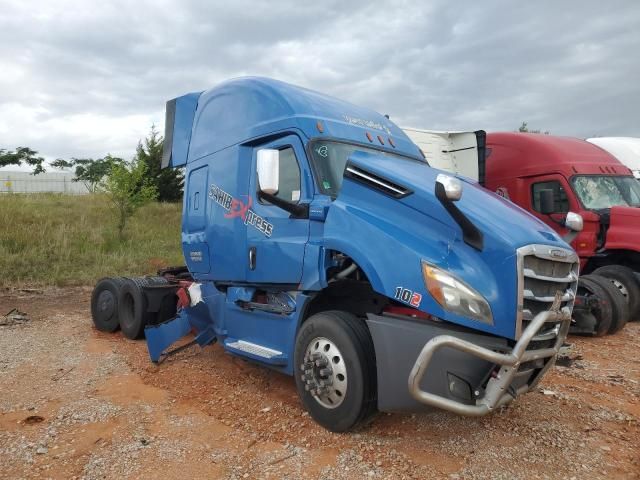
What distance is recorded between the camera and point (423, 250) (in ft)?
11.7

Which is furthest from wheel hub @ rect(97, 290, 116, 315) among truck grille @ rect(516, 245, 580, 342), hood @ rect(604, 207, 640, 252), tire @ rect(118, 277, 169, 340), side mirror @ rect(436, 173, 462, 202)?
hood @ rect(604, 207, 640, 252)

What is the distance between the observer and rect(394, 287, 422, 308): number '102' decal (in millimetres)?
3494

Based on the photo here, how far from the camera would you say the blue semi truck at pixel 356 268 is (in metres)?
3.40

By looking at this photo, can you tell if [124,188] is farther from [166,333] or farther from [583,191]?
[583,191]

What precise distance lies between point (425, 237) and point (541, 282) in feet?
2.72

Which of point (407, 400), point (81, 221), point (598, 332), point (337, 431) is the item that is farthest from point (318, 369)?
point (81, 221)

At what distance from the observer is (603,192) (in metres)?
9.43

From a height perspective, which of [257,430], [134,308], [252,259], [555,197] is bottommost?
[257,430]

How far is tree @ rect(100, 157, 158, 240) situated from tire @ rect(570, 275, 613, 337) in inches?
547

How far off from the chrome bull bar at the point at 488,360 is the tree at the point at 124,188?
50.7ft

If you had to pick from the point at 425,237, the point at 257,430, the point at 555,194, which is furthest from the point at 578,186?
the point at 257,430

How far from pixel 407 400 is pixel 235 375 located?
261 cm

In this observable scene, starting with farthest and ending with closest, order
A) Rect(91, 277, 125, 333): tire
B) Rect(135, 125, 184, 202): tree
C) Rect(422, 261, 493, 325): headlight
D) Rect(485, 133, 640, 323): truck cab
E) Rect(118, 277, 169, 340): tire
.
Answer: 1. Rect(135, 125, 184, 202): tree
2. Rect(485, 133, 640, 323): truck cab
3. Rect(91, 277, 125, 333): tire
4. Rect(118, 277, 169, 340): tire
5. Rect(422, 261, 493, 325): headlight

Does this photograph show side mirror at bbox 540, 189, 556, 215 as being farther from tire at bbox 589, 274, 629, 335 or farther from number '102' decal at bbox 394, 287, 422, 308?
number '102' decal at bbox 394, 287, 422, 308
